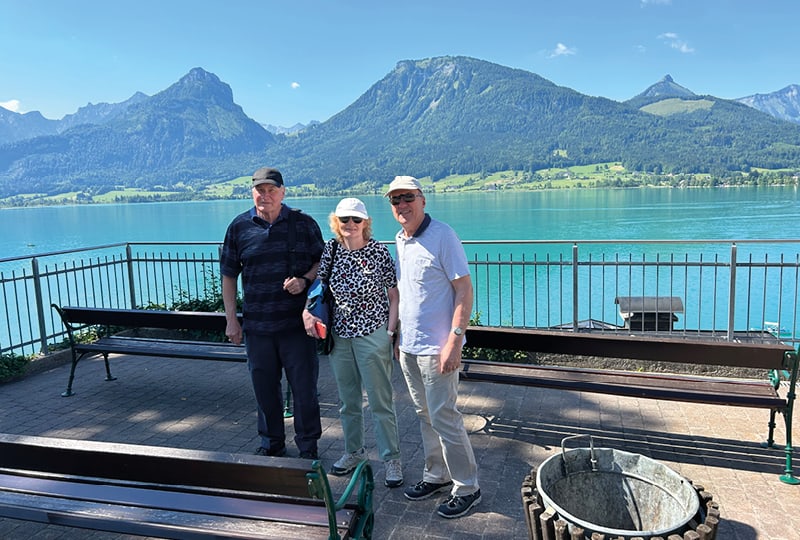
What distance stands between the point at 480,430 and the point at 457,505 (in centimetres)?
140

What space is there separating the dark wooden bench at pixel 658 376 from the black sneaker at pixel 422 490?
3.43ft

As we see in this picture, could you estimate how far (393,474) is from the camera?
3.65 meters

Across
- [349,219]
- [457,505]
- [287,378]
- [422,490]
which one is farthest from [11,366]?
[457,505]

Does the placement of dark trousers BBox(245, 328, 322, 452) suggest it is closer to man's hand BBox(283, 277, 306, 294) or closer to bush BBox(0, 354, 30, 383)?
man's hand BBox(283, 277, 306, 294)

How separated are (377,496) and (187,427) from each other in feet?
6.96

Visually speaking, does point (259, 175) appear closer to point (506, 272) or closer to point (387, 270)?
point (387, 270)

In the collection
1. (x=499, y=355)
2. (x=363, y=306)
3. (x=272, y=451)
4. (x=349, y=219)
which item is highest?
(x=349, y=219)

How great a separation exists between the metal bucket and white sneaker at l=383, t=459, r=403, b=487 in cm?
133

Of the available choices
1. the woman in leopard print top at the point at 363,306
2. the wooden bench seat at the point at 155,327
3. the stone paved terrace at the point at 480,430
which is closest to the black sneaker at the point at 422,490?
the stone paved terrace at the point at 480,430

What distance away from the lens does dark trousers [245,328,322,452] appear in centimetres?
A: 388

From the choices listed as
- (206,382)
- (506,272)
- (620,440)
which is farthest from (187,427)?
(506,272)

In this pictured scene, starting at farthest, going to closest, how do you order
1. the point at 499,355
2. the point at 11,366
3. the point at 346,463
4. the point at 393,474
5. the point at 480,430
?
the point at 499,355 < the point at 11,366 < the point at 480,430 < the point at 346,463 < the point at 393,474

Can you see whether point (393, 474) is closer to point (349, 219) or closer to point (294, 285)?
point (294, 285)

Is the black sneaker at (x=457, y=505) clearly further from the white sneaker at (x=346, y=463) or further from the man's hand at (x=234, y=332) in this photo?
the man's hand at (x=234, y=332)
